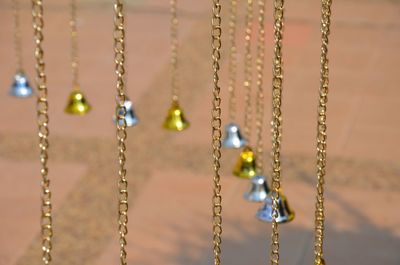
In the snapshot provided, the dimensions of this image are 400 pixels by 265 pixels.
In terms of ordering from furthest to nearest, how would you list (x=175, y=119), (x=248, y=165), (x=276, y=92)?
(x=175, y=119) < (x=248, y=165) < (x=276, y=92)

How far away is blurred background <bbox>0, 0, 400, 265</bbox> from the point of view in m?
8.66

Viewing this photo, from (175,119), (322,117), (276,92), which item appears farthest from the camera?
(175,119)

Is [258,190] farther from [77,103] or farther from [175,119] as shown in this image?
[77,103]

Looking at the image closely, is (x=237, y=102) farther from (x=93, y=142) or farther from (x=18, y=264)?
(x=18, y=264)

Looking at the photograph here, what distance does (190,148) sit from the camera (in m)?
10.5

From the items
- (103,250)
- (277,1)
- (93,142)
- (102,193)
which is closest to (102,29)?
(93,142)

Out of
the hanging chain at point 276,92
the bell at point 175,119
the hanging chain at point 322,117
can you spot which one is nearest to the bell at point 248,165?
the bell at point 175,119

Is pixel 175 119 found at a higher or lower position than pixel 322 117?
lower

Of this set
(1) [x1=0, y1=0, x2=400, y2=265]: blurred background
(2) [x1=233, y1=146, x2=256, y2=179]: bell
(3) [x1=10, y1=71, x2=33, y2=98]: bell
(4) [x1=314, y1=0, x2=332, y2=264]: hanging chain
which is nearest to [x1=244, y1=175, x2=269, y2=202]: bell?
(2) [x1=233, y1=146, x2=256, y2=179]: bell

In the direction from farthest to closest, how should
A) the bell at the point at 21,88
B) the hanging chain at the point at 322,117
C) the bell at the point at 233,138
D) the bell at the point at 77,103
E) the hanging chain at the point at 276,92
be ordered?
the bell at the point at 21,88, the bell at the point at 77,103, the bell at the point at 233,138, the hanging chain at the point at 322,117, the hanging chain at the point at 276,92

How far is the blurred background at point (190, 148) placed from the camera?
28.4ft

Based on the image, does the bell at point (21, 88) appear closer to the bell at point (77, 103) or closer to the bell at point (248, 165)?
the bell at point (77, 103)

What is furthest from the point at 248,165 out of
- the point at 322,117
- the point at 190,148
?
the point at 190,148

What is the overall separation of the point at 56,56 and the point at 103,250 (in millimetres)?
5067
